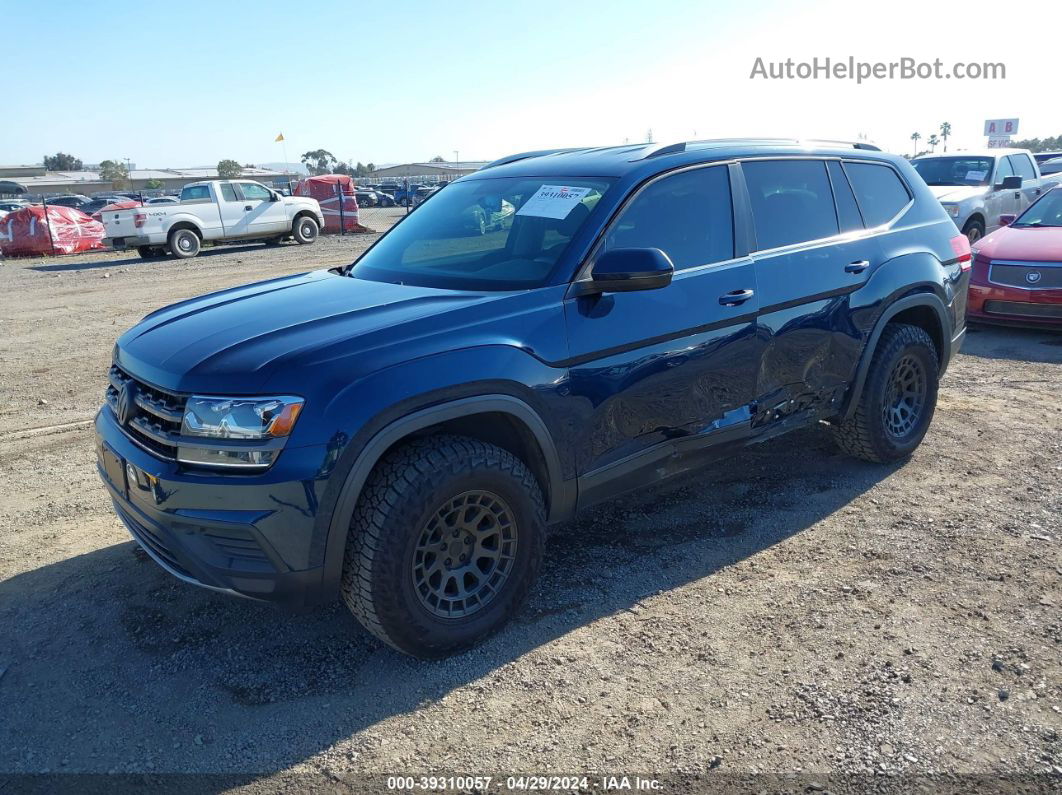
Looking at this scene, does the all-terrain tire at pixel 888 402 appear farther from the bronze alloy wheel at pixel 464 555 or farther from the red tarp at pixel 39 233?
the red tarp at pixel 39 233

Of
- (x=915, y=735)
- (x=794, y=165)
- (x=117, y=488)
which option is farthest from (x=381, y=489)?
(x=794, y=165)

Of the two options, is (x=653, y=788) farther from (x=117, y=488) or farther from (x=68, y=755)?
(x=117, y=488)

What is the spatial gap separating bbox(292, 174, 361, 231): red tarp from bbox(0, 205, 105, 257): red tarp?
6800 millimetres

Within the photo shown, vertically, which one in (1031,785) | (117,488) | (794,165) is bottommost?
(1031,785)

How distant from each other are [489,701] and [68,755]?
1.43m

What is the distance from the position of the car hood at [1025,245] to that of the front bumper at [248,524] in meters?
8.06

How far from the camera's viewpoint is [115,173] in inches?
3767

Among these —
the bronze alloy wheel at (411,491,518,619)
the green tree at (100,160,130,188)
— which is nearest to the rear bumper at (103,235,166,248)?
the bronze alloy wheel at (411,491,518,619)

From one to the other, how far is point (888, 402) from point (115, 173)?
107 meters

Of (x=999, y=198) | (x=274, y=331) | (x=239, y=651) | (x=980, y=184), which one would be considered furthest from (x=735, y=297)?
(x=999, y=198)

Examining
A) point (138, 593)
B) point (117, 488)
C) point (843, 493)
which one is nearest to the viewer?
point (117, 488)

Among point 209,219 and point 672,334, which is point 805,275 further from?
point 209,219

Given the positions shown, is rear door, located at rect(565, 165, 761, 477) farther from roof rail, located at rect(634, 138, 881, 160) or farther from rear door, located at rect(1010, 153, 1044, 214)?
rear door, located at rect(1010, 153, 1044, 214)

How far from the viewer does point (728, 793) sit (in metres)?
2.52
